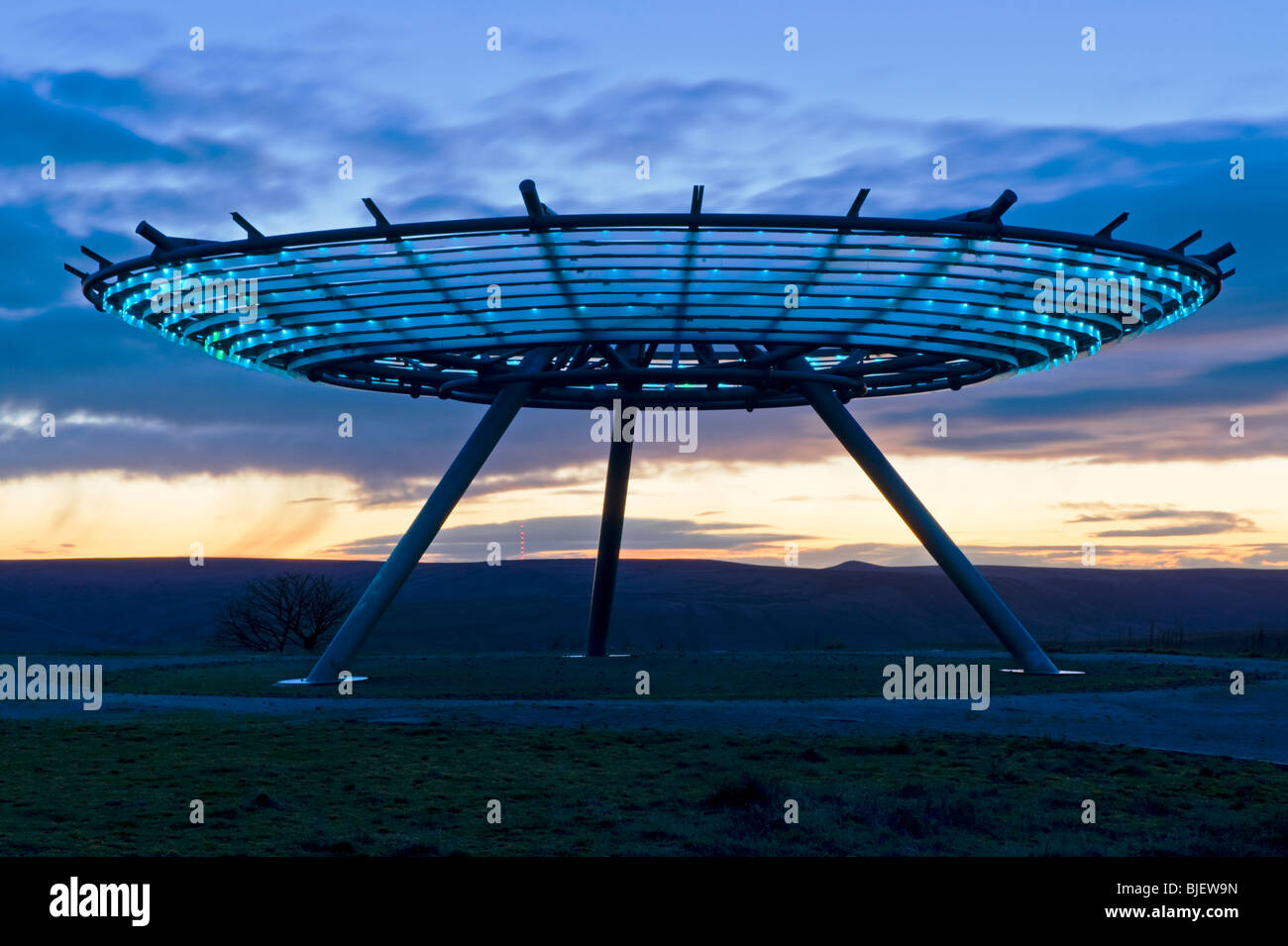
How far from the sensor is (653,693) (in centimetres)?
2605

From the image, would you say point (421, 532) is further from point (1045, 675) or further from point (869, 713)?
point (1045, 675)

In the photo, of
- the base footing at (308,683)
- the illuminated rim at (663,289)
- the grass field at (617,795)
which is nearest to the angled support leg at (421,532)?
the base footing at (308,683)

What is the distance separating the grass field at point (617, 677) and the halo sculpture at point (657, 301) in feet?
7.47

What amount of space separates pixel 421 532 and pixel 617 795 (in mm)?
16467

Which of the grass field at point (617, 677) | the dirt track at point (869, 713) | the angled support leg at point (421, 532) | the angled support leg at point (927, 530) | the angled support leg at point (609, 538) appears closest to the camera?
the dirt track at point (869, 713)

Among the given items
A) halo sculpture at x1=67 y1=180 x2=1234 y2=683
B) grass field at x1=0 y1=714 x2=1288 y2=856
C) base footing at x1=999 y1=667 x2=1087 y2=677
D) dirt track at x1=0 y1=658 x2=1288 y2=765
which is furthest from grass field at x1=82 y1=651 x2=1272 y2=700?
grass field at x1=0 y1=714 x2=1288 y2=856

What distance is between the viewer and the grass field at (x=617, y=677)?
26250 mm

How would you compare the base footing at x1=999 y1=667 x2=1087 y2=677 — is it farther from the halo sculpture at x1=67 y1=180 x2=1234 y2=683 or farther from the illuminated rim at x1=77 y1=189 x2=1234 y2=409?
the illuminated rim at x1=77 y1=189 x2=1234 y2=409

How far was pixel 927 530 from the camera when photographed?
30969mm

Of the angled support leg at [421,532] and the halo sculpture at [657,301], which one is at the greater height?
the halo sculpture at [657,301]

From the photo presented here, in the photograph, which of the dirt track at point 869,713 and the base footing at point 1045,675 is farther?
the base footing at point 1045,675

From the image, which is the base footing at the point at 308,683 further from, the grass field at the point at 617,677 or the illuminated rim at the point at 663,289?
the illuminated rim at the point at 663,289

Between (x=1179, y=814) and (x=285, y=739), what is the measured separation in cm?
1074

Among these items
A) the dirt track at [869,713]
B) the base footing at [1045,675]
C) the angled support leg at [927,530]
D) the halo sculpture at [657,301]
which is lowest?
the base footing at [1045,675]
